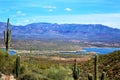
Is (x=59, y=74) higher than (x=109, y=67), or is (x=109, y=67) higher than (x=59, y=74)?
(x=109, y=67)

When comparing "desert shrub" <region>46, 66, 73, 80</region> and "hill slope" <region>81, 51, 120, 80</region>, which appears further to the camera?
"hill slope" <region>81, 51, 120, 80</region>

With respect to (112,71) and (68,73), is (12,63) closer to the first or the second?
(68,73)

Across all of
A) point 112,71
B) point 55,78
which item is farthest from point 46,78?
point 112,71

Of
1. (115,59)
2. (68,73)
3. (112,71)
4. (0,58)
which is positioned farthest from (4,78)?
(115,59)

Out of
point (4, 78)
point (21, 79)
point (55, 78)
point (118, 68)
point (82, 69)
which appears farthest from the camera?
point (82, 69)

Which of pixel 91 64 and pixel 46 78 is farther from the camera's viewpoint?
pixel 91 64

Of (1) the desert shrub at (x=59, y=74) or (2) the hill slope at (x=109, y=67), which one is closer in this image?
(1) the desert shrub at (x=59, y=74)

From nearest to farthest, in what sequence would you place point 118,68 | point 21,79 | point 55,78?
point 21,79
point 55,78
point 118,68

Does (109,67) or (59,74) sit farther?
(109,67)

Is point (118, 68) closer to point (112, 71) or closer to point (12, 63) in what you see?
point (112, 71)
